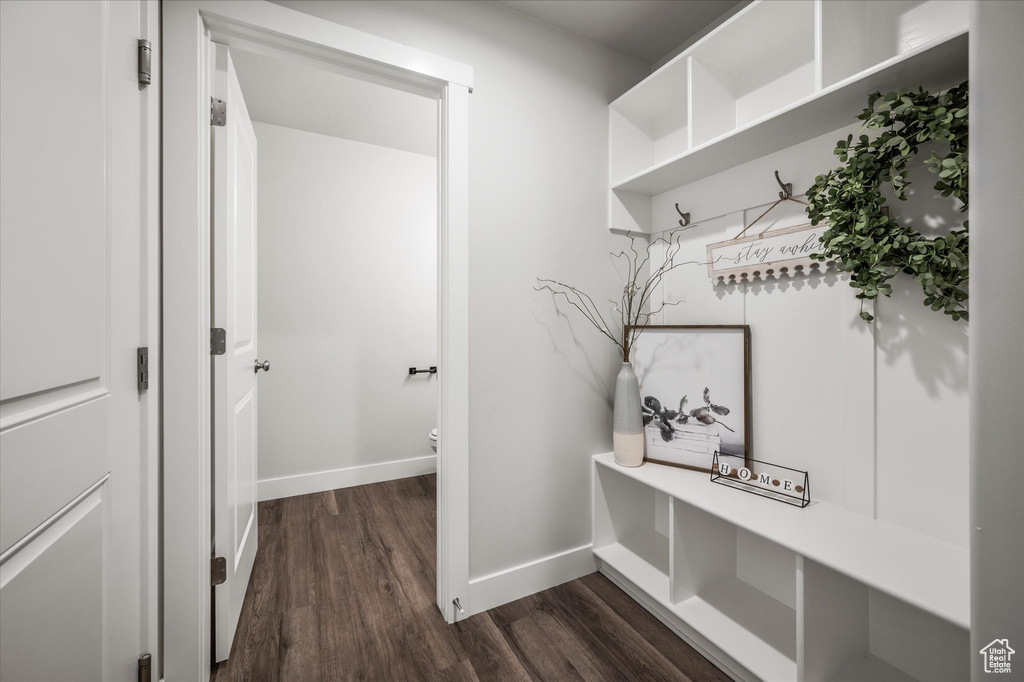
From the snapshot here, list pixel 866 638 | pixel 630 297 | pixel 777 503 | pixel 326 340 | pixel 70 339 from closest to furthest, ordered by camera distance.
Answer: pixel 70 339, pixel 866 638, pixel 777 503, pixel 630 297, pixel 326 340

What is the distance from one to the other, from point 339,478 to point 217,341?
1.91 meters

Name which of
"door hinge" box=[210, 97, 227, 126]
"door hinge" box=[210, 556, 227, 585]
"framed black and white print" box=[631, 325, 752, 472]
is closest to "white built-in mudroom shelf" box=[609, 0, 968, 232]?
"framed black and white print" box=[631, 325, 752, 472]

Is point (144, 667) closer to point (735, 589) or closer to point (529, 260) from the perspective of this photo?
point (529, 260)

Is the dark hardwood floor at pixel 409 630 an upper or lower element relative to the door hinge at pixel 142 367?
lower

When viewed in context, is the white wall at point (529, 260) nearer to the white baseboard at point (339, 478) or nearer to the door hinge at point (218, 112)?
the door hinge at point (218, 112)

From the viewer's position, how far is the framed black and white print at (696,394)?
1.60m

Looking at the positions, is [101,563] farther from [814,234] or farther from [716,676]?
[814,234]

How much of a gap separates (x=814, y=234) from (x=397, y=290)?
2.64 m

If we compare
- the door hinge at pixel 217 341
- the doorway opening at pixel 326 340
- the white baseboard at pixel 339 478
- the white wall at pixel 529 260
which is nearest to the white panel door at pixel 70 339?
Result: the door hinge at pixel 217 341

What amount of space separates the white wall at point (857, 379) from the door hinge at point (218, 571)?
6.41 ft

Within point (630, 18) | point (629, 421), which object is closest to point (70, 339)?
point (629, 421)

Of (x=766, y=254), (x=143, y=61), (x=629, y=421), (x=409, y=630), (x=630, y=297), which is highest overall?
(x=143, y=61)

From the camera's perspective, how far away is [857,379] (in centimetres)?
130

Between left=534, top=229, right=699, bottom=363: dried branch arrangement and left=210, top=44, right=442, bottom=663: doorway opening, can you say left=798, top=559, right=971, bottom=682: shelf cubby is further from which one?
left=210, top=44, right=442, bottom=663: doorway opening
